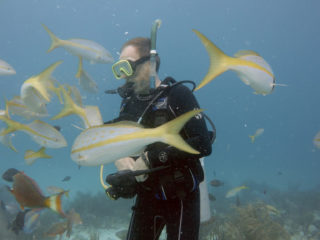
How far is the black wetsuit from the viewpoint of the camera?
2068 millimetres

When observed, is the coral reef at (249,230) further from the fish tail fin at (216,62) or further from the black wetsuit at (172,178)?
the fish tail fin at (216,62)

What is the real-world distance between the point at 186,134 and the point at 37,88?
5.07 feet

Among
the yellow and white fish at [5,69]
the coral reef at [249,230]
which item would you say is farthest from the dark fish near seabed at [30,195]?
the coral reef at [249,230]

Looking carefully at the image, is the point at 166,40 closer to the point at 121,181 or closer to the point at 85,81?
the point at 85,81

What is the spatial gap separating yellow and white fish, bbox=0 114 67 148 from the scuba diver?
31.4 inches

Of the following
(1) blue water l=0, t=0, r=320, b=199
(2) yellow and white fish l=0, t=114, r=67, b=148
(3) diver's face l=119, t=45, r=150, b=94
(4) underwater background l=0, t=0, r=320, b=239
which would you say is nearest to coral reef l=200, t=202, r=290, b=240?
(3) diver's face l=119, t=45, r=150, b=94

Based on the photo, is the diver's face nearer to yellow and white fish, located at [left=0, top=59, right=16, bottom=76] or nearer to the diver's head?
the diver's head

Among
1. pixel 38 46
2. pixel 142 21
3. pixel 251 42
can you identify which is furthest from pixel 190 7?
pixel 38 46

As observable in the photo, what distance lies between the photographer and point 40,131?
94.5 inches

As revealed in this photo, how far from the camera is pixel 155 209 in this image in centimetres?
246

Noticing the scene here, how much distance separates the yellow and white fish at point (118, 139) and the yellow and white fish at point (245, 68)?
1.49ft

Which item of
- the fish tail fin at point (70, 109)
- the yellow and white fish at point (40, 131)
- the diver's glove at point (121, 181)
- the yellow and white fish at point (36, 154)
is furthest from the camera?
the yellow and white fish at point (36, 154)

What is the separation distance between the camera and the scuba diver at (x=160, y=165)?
2.02 m

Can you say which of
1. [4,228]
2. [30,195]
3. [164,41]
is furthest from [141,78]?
[164,41]
